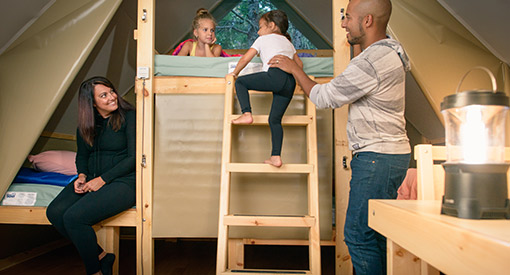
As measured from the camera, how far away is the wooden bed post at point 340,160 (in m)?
1.93

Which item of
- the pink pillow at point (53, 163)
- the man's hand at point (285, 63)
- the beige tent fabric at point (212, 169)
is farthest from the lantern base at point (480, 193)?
the pink pillow at point (53, 163)

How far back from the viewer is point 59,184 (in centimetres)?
218

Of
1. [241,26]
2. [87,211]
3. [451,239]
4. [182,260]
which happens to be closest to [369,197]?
[451,239]

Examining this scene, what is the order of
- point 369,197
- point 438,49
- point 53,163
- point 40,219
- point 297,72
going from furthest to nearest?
point 53,163, point 438,49, point 40,219, point 297,72, point 369,197

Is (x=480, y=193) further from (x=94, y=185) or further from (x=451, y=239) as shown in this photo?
(x=94, y=185)

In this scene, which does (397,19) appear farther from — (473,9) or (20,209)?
(20,209)

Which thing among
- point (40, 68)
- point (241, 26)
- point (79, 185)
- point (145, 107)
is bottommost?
point (79, 185)

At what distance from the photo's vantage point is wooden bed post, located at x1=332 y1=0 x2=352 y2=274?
193 centimetres

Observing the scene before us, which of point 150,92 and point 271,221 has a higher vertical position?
point 150,92

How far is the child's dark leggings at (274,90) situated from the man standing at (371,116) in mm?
411

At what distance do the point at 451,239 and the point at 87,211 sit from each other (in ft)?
5.72

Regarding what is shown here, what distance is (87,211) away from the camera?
1.88 m

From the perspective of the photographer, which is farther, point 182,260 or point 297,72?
point 182,260

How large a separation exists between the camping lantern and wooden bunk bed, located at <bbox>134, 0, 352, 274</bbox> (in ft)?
4.17
